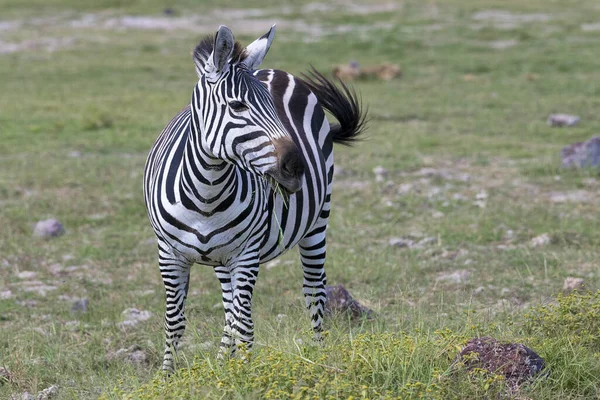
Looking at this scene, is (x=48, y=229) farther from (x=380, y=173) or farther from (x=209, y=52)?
(x=209, y=52)

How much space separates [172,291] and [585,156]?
6.72 m

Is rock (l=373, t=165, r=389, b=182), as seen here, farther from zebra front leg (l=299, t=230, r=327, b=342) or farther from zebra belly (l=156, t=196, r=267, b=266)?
zebra belly (l=156, t=196, r=267, b=266)

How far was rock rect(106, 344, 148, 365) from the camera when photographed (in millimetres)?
4988

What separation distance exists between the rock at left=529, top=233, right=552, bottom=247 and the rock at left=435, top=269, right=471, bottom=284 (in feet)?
3.00

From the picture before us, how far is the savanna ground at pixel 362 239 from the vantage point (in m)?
3.84

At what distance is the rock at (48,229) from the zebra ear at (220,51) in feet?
14.6

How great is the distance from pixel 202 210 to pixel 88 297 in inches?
107

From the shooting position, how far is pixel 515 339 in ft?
13.5

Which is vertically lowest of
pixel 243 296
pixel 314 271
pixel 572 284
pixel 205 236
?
pixel 572 284

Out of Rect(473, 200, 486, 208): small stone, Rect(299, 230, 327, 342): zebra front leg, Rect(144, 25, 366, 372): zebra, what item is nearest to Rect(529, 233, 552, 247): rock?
Rect(473, 200, 486, 208): small stone

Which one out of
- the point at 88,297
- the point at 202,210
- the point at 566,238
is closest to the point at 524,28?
the point at 566,238

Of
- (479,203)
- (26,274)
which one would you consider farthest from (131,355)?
(479,203)

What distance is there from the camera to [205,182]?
4.02 m

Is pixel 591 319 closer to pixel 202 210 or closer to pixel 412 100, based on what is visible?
pixel 202 210
